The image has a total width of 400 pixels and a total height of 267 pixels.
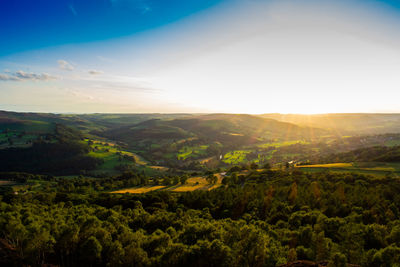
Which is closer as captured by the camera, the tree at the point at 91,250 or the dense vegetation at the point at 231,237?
the dense vegetation at the point at 231,237

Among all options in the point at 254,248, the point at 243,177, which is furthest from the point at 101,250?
the point at 243,177

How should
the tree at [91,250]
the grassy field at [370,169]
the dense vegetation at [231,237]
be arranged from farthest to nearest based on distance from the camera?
the grassy field at [370,169] < the tree at [91,250] < the dense vegetation at [231,237]

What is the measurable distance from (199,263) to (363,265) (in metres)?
23.6

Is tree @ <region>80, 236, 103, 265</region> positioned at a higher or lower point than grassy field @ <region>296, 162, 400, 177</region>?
higher

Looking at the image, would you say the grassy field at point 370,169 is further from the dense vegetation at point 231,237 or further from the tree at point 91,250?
the tree at point 91,250

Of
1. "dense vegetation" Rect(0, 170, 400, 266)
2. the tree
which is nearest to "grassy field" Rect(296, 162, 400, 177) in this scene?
"dense vegetation" Rect(0, 170, 400, 266)

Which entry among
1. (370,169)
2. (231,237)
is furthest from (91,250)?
(370,169)

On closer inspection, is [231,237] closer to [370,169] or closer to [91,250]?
[91,250]

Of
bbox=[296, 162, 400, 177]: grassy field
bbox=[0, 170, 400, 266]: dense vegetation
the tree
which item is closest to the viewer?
bbox=[0, 170, 400, 266]: dense vegetation

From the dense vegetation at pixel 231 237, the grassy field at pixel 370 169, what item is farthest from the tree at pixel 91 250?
the grassy field at pixel 370 169

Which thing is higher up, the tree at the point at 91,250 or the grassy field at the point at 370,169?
the tree at the point at 91,250

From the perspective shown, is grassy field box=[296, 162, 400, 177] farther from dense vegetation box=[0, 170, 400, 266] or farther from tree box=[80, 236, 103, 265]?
tree box=[80, 236, 103, 265]

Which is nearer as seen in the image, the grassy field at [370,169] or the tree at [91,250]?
the tree at [91,250]

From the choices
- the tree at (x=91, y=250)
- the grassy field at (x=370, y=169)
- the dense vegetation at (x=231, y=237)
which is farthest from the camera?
the grassy field at (x=370, y=169)
